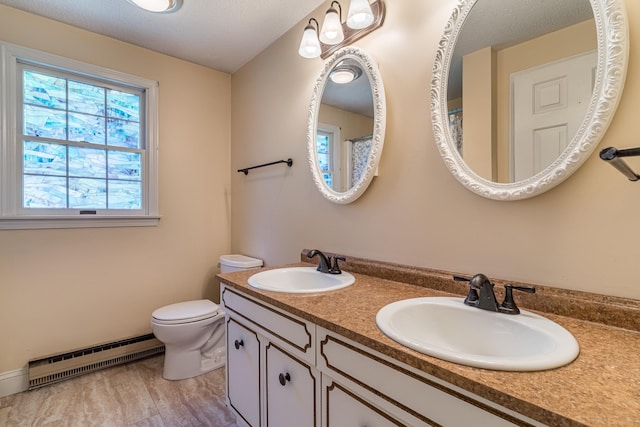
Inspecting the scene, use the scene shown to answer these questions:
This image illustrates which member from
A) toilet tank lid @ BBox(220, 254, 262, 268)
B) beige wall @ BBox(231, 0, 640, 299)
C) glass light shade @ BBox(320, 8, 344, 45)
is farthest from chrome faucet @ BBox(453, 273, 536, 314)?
toilet tank lid @ BBox(220, 254, 262, 268)

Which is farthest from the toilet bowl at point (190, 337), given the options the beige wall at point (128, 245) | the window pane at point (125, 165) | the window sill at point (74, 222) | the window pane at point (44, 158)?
the window pane at point (44, 158)

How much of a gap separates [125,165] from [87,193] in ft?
1.07

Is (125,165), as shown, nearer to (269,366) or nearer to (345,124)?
(345,124)

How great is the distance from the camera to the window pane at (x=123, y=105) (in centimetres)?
229

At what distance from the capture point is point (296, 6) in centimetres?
185

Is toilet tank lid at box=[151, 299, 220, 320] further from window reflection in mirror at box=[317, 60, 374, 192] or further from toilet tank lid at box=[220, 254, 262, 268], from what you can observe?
window reflection in mirror at box=[317, 60, 374, 192]

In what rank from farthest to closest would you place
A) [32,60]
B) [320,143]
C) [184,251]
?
1. [184,251]
2. [32,60]
3. [320,143]

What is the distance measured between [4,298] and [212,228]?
1.37m

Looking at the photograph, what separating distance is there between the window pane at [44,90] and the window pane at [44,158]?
0.93 ft

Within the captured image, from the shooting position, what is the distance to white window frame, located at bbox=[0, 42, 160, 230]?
6.08 ft

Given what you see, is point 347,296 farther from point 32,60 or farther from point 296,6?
point 32,60

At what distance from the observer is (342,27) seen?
1.63 m

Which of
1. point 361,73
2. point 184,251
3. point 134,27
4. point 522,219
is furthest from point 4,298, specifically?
point 522,219

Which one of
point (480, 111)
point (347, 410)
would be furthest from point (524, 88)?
point (347, 410)
